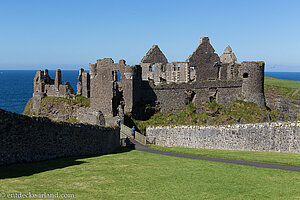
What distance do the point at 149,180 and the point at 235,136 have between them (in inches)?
510

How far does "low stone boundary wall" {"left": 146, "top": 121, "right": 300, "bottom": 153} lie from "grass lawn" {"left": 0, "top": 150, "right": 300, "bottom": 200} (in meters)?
6.55

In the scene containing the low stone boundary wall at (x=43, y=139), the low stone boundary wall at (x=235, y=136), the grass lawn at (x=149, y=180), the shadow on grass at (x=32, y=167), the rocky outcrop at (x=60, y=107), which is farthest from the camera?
the rocky outcrop at (x=60, y=107)

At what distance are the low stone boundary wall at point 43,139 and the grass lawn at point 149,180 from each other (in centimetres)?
58

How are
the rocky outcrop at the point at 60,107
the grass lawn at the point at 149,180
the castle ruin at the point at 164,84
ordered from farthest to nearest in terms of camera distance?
the rocky outcrop at the point at 60,107, the castle ruin at the point at 164,84, the grass lawn at the point at 149,180

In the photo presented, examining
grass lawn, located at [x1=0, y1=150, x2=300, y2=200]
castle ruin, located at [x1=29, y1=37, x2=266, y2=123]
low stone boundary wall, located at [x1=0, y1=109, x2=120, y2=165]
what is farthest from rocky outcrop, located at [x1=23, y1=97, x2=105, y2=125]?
grass lawn, located at [x1=0, y1=150, x2=300, y2=200]

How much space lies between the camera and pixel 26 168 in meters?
15.6

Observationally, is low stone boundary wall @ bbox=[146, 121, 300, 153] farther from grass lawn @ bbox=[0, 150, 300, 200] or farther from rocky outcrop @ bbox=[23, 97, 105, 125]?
rocky outcrop @ bbox=[23, 97, 105, 125]

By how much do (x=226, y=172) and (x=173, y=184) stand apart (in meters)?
3.31

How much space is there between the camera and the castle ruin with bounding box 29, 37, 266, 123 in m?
42.5

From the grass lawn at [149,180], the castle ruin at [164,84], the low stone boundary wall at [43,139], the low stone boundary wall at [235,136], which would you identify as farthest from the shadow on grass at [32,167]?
the castle ruin at [164,84]

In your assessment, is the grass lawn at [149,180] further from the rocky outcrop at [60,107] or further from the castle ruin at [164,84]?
the rocky outcrop at [60,107]

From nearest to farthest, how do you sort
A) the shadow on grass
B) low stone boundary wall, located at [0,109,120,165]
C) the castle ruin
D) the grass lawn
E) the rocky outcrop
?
the grass lawn, the shadow on grass, low stone boundary wall, located at [0,109,120,165], the castle ruin, the rocky outcrop

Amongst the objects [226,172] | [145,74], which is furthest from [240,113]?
[226,172]

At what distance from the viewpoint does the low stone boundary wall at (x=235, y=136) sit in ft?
75.0
